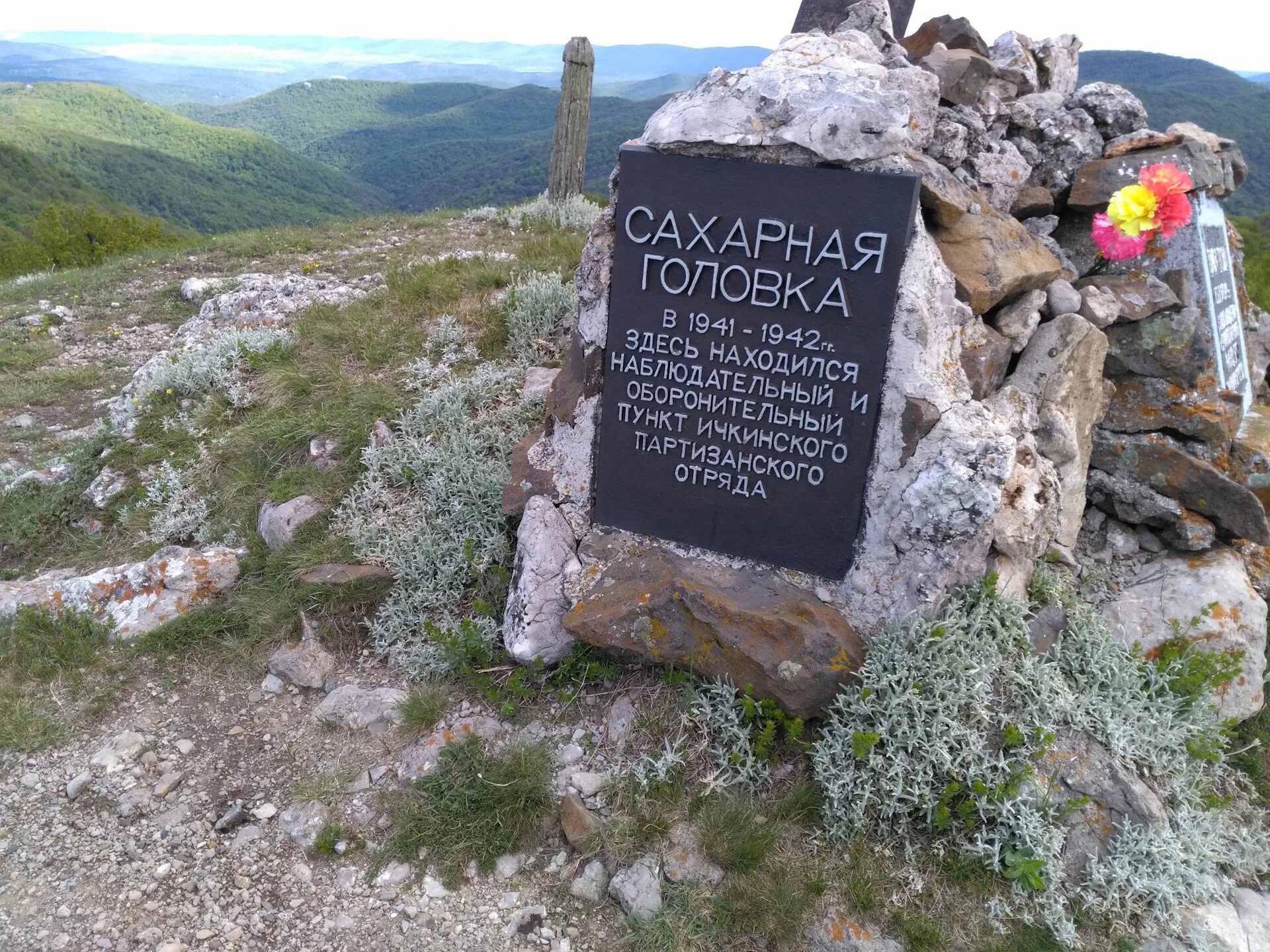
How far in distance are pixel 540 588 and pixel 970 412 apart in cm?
222

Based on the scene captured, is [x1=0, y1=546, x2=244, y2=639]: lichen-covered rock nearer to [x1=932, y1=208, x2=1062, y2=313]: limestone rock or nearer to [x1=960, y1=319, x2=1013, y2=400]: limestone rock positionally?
[x1=960, y1=319, x2=1013, y2=400]: limestone rock

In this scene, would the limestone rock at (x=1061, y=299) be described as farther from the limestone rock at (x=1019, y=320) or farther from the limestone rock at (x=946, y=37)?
the limestone rock at (x=946, y=37)

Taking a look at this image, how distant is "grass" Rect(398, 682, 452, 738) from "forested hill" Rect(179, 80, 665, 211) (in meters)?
75.6

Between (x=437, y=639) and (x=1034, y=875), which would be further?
(x=437, y=639)

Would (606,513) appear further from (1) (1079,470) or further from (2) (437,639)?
(1) (1079,470)

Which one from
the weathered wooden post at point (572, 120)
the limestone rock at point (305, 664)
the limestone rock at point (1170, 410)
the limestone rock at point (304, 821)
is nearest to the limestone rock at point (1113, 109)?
the limestone rock at point (1170, 410)

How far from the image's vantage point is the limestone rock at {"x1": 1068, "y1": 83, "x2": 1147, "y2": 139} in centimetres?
523

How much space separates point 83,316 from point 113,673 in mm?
→ 7461

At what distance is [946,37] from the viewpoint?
546cm

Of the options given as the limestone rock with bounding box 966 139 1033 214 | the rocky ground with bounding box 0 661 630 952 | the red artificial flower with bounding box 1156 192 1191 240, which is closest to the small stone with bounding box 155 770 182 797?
the rocky ground with bounding box 0 661 630 952

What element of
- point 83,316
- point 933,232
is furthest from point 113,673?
point 83,316

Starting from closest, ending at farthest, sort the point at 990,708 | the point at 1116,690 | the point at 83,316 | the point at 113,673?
the point at 990,708, the point at 1116,690, the point at 113,673, the point at 83,316

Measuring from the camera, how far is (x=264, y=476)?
18.6 feet

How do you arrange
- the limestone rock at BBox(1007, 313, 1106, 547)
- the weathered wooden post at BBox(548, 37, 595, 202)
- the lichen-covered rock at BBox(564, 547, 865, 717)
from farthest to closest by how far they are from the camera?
the weathered wooden post at BBox(548, 37, 595, 202) → the limestone rock at BBox(1007, 313, 1106, 547) → the lichen-covered rock at BBox(564, 547, 865, 717)
